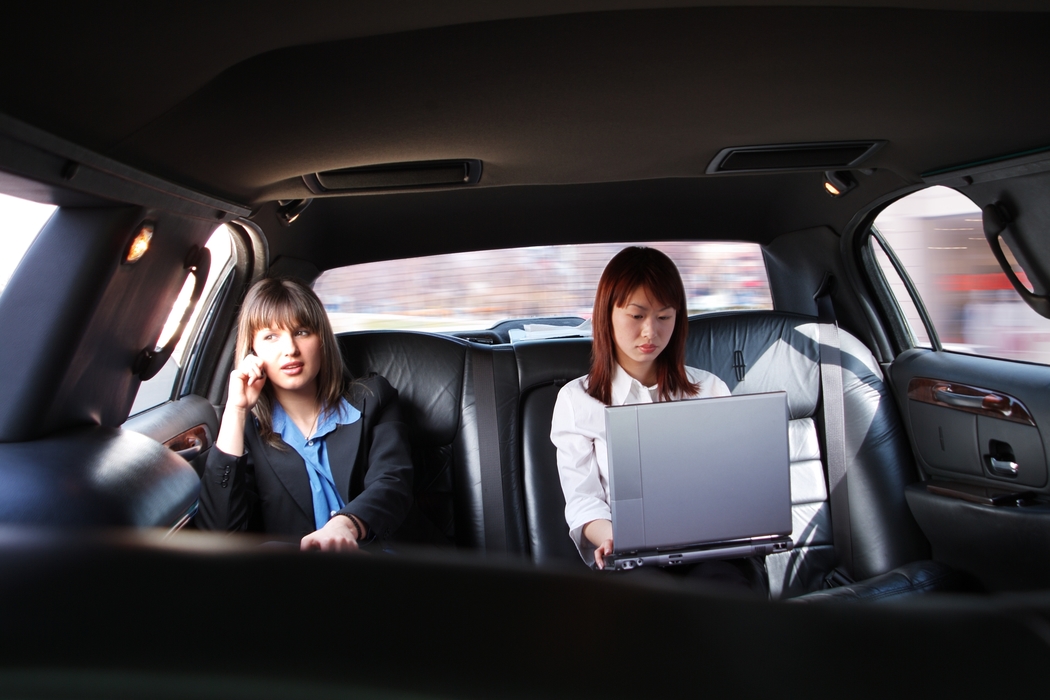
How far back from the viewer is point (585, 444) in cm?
211

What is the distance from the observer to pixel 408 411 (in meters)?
2.36

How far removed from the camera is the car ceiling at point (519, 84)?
0.98 m

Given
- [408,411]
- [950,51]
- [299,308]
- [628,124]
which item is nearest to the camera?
[950,51]

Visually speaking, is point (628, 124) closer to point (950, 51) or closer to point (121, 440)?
point (950, 51)

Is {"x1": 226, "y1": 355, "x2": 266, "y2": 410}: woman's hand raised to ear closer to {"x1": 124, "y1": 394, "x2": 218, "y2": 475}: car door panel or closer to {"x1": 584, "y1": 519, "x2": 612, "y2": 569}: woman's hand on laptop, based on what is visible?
{"x1": 124, "y1": 394, "x2": 218, "y2": 475}: car door panel

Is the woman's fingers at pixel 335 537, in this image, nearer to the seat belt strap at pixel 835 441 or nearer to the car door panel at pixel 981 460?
the seat belt strap at pixel 835 441

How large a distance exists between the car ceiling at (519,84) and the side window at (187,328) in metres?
0.32

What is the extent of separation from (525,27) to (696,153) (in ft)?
2.70

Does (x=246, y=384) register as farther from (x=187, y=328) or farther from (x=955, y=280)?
(x=955, y=280)

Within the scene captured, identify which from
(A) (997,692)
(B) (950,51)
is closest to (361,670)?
(A) (997,692)

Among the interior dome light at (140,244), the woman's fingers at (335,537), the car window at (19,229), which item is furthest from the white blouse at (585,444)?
the car window at (19,229)

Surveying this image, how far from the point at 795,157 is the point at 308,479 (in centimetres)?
156

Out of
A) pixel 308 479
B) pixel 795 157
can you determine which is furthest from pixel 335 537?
pixel 795 157

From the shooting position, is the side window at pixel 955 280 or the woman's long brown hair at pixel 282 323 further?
the side window at pixel 955 280
